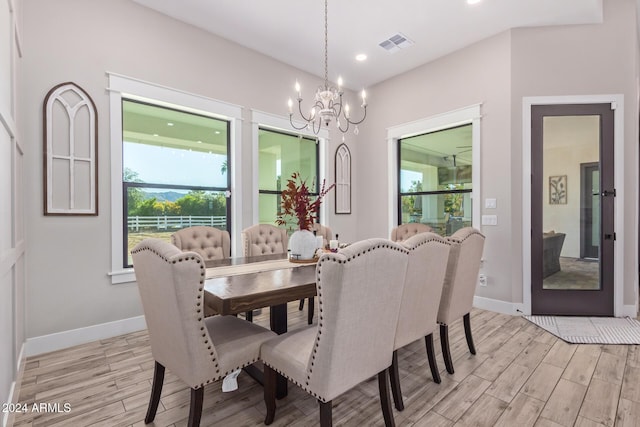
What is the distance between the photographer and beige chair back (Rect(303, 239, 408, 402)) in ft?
4.21

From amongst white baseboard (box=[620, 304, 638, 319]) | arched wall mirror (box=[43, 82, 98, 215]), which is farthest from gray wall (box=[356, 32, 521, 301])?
arched wall mirror (box=[43, 82, 98, 215])

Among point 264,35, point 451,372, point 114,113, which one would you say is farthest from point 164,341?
point 264,35

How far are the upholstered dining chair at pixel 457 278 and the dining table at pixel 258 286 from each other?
98cm

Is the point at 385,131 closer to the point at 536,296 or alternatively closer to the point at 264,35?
the point at 264,35

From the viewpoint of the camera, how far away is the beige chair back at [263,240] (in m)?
3.14

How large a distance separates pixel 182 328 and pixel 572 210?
4.19 m

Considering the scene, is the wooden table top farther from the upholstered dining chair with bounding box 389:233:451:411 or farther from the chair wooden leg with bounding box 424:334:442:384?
the chair wooden leg with bounding box 424:334:442:384

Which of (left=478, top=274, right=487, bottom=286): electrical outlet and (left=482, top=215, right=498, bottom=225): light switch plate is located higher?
(left=482, top=215, right=498, bottom=225): light switch plate

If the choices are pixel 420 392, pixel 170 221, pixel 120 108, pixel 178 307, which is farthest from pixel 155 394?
pixel 120 108

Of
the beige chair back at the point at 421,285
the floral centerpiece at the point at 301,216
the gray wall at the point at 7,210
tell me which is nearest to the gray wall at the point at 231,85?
the gray wall at the point at 7,210

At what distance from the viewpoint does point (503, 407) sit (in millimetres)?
1886

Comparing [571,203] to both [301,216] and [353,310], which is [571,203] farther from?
[353,310]

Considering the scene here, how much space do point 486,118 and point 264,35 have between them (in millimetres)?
2897

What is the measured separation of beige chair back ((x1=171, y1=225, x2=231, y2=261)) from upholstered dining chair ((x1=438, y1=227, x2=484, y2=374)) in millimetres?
1974
